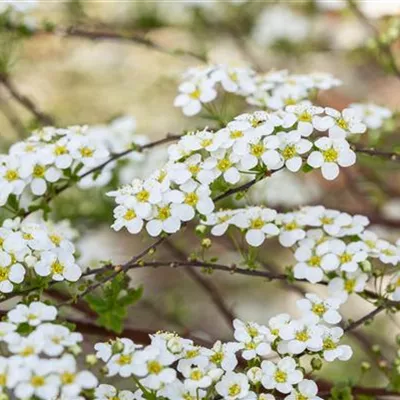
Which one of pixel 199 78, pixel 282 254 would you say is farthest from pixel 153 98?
pixel 199 78

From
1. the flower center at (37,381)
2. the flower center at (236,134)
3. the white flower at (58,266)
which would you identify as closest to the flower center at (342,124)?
the flower center at (236,134)

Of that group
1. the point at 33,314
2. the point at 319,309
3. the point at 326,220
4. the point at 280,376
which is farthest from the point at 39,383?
the point at 326,220

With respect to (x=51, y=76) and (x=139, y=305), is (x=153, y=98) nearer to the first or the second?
(x=51, y=76)

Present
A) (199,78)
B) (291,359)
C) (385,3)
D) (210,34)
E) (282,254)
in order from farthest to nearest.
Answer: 1. (282,254)
2. (210,34)
3. (385,3)
4. (199,78)
5. (291,359)

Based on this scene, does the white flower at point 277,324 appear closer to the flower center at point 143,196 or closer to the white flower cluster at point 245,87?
the flower center at point 143,196

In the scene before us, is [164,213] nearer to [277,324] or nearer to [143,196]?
[143,196]

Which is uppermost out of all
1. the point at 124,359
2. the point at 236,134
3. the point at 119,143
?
the point at 236,134

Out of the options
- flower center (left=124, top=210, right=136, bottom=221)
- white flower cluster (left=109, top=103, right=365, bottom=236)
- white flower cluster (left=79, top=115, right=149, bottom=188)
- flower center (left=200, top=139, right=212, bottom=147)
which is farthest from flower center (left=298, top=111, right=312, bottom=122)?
white flower cluster (left=79, top=115, right=149, bottom=188)
